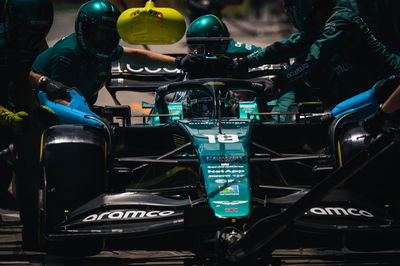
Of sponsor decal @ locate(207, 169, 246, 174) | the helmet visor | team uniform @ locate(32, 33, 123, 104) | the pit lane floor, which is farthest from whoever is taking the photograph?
team uniform @ locate(32, 33, 123, 104)

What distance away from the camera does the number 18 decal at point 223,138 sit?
6614mm

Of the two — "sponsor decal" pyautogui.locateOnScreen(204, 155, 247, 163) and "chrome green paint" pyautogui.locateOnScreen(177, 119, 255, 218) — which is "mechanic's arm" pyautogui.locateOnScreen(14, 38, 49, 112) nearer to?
"chrome green paint" pyautogui.locateOnScreen(177, 119, 255, 218)

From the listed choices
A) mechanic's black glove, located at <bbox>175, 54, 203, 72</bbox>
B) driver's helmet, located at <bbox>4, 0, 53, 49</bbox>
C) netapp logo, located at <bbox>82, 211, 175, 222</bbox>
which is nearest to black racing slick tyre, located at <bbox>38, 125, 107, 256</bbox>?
netapp logo, located at <bbox>82, 211, 175, 222</bbox>

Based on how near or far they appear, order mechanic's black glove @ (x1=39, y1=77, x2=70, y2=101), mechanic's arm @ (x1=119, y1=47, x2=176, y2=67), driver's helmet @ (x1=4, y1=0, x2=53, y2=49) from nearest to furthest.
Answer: mechanic's black glove @ (x1=39, y1=77, x2=70, y2=101), driver's helmet @ (x1=4, y1=0, x2=53, y2=49), mechanic's arm @ (x1=119, y1=47, x2=176, y2=67)

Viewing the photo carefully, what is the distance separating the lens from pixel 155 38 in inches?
305

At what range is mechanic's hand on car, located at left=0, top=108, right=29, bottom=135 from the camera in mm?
7141

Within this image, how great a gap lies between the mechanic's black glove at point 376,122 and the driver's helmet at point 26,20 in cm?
290

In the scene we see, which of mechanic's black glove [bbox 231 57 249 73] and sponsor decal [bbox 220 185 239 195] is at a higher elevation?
mechanic's black glove [bbox 231 57 249 73]

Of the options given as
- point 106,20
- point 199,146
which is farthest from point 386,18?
point 199,146

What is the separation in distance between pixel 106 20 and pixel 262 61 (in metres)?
1.54

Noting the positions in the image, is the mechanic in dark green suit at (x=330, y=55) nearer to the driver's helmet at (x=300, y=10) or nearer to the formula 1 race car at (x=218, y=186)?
the driver's helmet at (x=300, y=10)

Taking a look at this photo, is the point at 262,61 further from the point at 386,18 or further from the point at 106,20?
the point at 386,18

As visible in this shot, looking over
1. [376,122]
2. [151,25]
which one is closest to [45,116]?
[151,25]

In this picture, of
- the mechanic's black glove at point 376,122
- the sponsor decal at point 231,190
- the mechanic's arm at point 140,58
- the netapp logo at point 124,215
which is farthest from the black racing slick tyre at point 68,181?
the mechanic's arm at point 140,58
